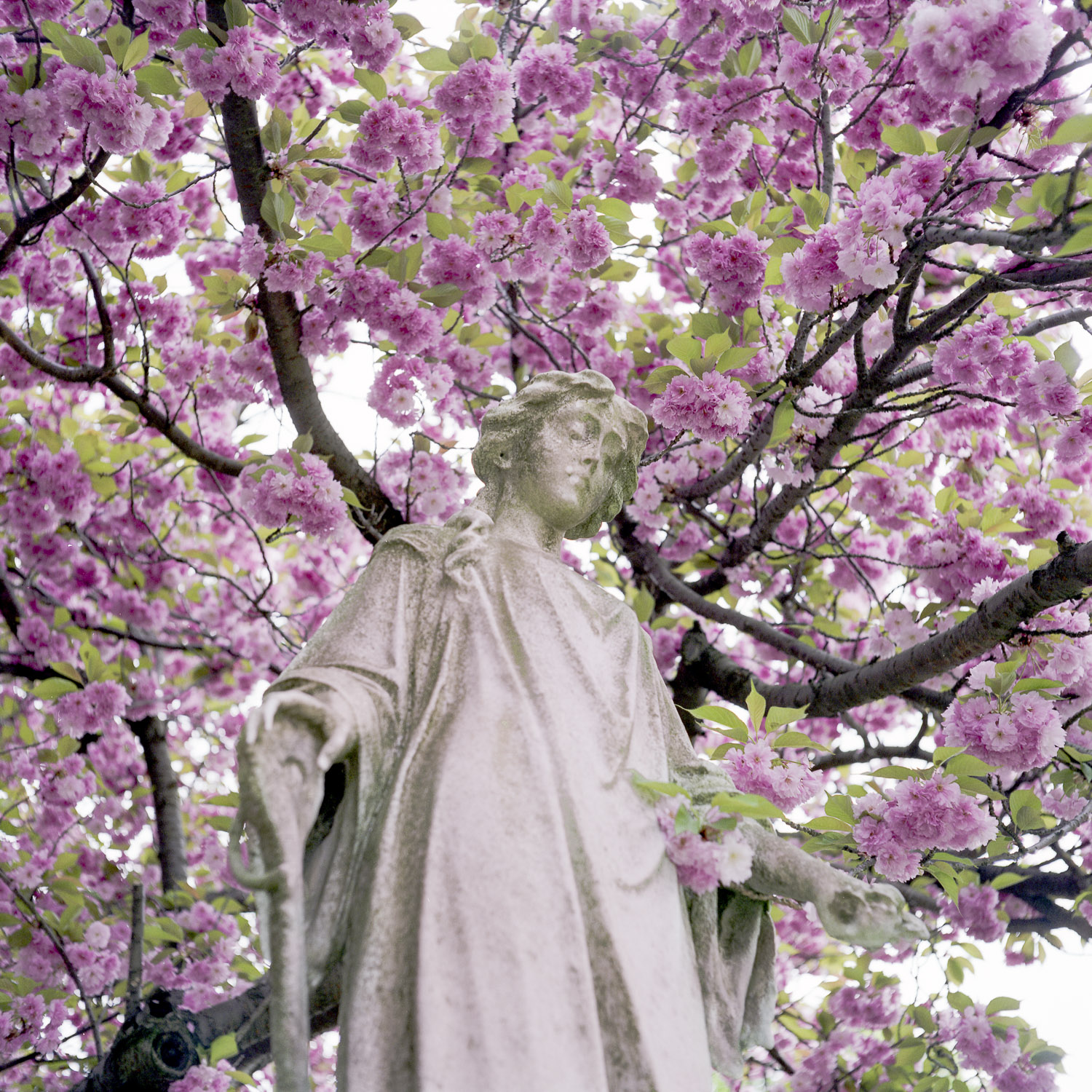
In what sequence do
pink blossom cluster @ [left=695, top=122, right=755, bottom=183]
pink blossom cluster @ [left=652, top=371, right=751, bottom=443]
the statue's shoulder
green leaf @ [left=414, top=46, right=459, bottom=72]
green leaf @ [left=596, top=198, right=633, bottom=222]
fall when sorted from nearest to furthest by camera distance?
the statue's shoulder → pink blossom cluster @ [left=652, top=371, right=751, bottom=443] → green leaf @ [left=596, top=198, right=633, bottom=222] → green leaf @ [left=414, top=46, right=459, bottom=72] → pink blossom cluster @ [left=695, top=122, right=755, bottom=183]

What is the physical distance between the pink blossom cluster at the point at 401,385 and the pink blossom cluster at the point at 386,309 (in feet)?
0.48

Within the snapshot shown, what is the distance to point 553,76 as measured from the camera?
17.5ft

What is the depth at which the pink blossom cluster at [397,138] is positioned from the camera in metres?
4.49

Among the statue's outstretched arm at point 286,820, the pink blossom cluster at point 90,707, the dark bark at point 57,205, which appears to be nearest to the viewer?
the statue's outstretched arm at point 286,820

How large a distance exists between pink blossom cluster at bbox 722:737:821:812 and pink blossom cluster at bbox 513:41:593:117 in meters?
3.78

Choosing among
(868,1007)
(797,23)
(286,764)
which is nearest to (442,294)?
(797,23)

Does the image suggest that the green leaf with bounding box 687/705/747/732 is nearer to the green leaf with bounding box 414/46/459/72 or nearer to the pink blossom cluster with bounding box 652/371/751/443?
the pink blossom cluster with bounding box 652/371/751/443

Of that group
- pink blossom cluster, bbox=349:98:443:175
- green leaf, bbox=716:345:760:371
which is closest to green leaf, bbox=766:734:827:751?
green leaf, bbox=716:345:760:371

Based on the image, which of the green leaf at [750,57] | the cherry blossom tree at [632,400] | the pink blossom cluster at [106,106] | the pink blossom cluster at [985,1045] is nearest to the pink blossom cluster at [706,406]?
the cherry blossom tree at [632,400]

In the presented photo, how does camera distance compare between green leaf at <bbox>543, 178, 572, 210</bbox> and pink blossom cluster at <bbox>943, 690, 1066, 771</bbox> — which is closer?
pink blossom cluster at <bbox>943, 690, 1066, 771</bbox>

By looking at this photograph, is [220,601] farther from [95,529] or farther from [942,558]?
[942,558]

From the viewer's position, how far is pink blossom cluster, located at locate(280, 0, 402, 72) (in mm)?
4309

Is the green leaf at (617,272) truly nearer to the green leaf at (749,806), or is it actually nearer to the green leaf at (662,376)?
the green leaf at (662,376)

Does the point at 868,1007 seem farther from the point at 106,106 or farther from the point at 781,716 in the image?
the point at 106,106
